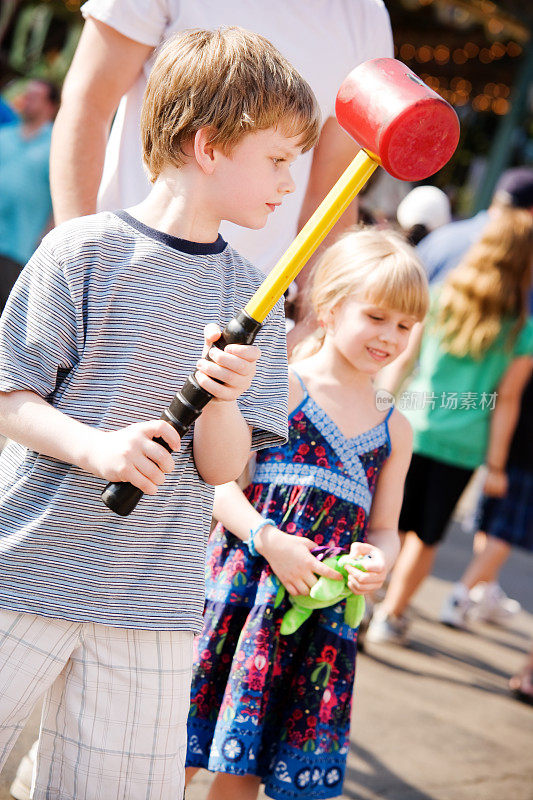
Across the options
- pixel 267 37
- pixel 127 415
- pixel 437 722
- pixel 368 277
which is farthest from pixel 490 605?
pixel 127 415

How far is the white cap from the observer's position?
13.0 feet

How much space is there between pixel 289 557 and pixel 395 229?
0.97 m

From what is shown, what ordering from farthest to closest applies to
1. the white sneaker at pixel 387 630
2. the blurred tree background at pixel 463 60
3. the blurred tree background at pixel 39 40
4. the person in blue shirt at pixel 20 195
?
the blurred tree background at pixel 39 40 < the blurred tree background at pixel 463 60 < the person in blue shirt at pixel 20 195 < the white sneaker at pixel 387 630

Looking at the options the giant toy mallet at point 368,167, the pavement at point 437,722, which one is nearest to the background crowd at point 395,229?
the pavement at point 437,722

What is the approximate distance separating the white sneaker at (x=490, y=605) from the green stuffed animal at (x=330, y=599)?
2.65m

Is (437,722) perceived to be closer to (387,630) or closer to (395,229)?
(387,630)

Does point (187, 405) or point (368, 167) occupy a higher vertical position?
point (368, 167)

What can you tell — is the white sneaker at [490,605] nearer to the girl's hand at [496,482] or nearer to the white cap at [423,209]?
the girl's hand at [496,482]

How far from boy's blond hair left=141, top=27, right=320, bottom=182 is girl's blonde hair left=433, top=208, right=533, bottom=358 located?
172 cm

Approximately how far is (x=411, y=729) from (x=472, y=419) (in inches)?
42.0

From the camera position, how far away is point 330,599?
1877 mm

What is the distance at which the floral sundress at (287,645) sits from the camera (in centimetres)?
189

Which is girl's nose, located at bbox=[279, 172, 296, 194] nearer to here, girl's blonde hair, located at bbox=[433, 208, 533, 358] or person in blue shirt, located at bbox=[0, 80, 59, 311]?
girl's blonde hair, located at bbox=[433, 208, 533, 358]

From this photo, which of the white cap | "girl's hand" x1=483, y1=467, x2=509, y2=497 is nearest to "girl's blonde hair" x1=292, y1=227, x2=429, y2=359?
"girl's hand" x1=483, y1=467, x2=509, y2=497
